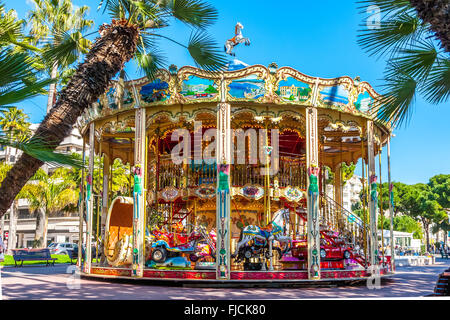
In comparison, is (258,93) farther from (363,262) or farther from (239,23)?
(363,262)

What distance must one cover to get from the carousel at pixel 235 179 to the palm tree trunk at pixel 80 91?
6250 mm

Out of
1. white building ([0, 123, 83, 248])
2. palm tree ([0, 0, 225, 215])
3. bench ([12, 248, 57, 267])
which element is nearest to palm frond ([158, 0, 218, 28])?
palm tree ([0, 0, 225, 215])

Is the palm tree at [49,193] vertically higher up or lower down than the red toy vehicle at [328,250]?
higher up

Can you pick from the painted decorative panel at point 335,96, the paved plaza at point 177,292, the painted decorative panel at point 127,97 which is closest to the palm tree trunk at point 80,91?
the paved plaza at point 177,292

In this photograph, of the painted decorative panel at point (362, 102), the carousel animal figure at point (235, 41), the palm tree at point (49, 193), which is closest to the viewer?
the painted decorative panel at point (362, 102)

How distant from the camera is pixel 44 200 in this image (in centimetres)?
3675

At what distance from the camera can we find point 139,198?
48.2 feet

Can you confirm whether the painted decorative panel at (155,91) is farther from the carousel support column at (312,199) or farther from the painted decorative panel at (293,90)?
the carousel support column at (312,199)

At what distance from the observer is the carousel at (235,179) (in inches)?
560

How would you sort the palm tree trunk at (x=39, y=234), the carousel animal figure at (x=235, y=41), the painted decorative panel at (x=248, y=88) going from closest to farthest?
the painted decorative panel at (x=248, y=88)
the carousel animal figure at (x=235, y=41)
the palm tree trunk at (x=39, y=234)

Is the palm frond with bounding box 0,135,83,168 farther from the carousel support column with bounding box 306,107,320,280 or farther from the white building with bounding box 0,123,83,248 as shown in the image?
the white building with bounding box 0,123,83,248

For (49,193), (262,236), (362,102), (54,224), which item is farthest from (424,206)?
(262,236)

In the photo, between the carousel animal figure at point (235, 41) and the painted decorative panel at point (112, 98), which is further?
the carousel animal figure at point (235, 41)
